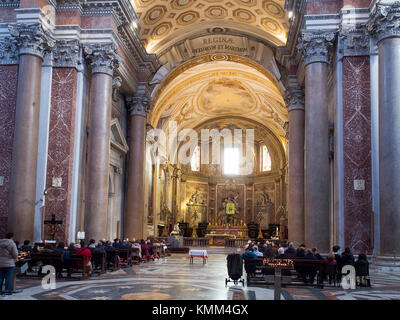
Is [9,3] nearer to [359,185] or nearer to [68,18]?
[68,18]

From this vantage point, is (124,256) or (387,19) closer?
(387,19)

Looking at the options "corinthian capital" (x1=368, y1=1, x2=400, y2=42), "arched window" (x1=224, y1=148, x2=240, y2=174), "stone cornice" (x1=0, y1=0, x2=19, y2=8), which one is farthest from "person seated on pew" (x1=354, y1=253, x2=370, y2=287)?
"arched window" (x1=224, y1=148, x2=240, y2=174)

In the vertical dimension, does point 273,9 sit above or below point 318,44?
above

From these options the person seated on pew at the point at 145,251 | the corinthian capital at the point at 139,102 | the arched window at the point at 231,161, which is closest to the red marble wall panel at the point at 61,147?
the person seated on pew at the point at 145,251

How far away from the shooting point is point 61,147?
17906 mm

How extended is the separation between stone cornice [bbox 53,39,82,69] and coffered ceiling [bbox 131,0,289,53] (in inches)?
240

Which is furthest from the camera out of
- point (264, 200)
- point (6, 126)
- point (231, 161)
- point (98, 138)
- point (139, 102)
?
point (231, 161)

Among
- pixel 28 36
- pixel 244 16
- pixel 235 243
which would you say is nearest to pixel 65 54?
pixel 28 36

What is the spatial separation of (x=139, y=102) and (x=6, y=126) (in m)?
9.09

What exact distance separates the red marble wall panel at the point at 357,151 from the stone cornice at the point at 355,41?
8.2 inches

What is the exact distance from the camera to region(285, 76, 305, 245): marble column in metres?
22.6

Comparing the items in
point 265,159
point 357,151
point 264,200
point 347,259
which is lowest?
point 347,259
